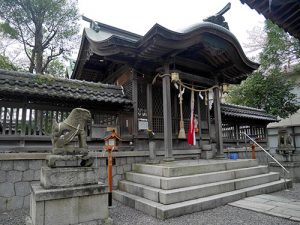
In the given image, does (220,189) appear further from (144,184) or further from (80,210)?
(80,210)

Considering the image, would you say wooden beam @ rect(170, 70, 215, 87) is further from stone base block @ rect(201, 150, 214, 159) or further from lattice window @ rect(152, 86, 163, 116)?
stone base block @ rect(201, 150, 214, 159)

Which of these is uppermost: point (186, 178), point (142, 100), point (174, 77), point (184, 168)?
point (174, 77)

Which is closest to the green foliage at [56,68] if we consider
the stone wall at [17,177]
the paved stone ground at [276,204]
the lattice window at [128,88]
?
the lattice window at [128,88]

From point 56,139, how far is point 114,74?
6.76 meters

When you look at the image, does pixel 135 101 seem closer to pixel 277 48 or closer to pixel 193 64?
pixel 193 64

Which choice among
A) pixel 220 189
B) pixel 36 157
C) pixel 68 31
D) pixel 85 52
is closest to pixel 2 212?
pixel 36 157

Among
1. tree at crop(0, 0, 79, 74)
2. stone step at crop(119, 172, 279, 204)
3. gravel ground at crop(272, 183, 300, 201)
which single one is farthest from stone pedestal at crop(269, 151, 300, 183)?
tree at crop(0, 0, 79, 74)

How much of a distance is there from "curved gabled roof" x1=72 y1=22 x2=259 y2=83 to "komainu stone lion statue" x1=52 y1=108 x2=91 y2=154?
12.2 feet

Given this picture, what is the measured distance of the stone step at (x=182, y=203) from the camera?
5.93m

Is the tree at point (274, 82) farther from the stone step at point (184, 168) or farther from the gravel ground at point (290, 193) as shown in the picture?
the stone step at point (184, 168)

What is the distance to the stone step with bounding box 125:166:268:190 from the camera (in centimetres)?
677

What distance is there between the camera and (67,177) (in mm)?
5301

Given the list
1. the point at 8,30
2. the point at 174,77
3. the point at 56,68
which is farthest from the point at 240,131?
the point at 8,30

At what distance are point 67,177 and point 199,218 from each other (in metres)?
3.31
